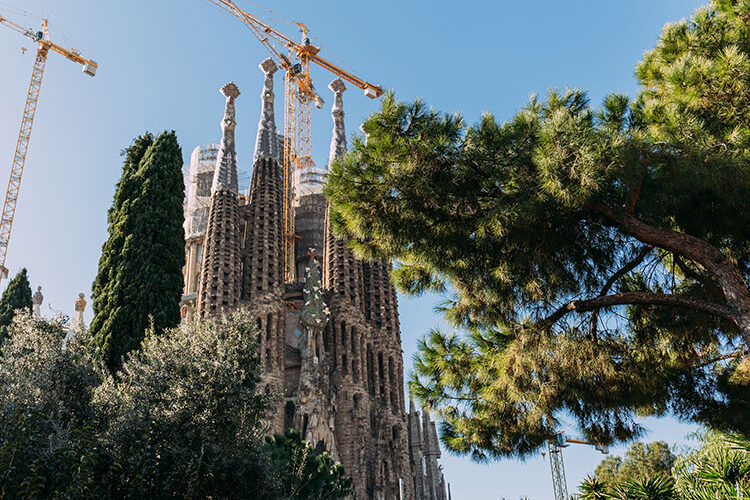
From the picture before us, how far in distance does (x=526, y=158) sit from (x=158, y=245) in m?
10.7

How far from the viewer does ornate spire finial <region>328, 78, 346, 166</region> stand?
3578 centimetres

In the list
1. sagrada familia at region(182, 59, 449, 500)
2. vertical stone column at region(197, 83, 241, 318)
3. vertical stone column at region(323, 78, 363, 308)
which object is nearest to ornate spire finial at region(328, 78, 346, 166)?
sagrada familia at region(182, 59, 449, 500)

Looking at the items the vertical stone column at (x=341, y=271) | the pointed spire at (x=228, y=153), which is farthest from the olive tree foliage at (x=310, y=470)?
the pointed spire at (x=228, y=153)

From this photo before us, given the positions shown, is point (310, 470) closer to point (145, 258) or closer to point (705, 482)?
point (145, 258)

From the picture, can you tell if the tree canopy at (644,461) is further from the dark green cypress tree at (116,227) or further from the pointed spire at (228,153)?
the dark green cypress tree at (116,227)

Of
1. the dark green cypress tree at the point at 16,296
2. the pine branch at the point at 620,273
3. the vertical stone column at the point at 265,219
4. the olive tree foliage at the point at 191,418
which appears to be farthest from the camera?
the vertical stone column at the point at 265,219

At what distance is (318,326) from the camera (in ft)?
98.7

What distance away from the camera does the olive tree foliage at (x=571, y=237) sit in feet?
24.7

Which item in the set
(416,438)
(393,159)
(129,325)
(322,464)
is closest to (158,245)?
(129,325)

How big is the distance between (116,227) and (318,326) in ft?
46.7

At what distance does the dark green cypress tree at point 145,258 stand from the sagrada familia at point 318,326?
11126 mm

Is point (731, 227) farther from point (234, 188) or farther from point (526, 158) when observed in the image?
Answer: point (234, 188)

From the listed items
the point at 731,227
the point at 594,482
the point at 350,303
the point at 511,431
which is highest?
the point at 350,303

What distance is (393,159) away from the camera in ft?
26.6
